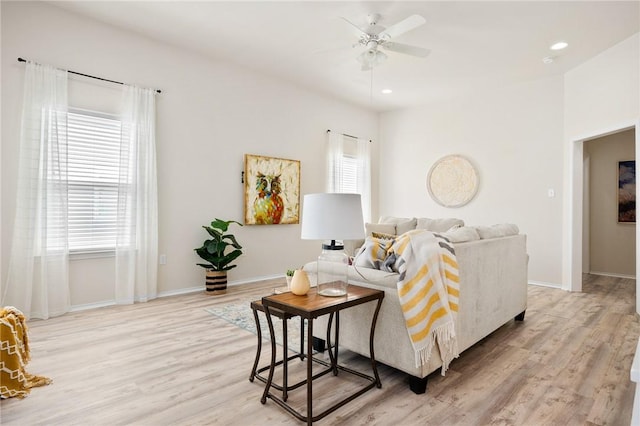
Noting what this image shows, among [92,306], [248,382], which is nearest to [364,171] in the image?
[92,306]

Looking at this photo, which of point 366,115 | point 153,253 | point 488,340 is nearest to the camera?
point 488,340

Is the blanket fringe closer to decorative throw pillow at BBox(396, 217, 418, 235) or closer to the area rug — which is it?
the area rug

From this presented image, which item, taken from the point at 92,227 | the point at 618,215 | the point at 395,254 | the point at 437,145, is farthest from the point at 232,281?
the point at 618,215

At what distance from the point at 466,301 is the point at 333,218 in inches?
50.3

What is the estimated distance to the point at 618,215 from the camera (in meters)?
5.69

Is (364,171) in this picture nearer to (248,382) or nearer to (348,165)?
(348,165)

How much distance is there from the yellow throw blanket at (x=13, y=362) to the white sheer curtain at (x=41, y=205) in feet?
4.63

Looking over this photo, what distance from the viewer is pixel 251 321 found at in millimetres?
3336

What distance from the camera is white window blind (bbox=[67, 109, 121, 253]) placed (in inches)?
142

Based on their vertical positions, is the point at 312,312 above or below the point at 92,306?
above

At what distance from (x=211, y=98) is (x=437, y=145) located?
3.98 m

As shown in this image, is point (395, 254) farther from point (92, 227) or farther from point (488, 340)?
point (92, 227)

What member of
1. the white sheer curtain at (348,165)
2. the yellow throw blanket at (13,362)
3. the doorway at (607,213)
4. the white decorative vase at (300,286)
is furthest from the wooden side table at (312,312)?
the doorway at (607,213)

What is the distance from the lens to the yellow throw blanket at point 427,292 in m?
2.04
